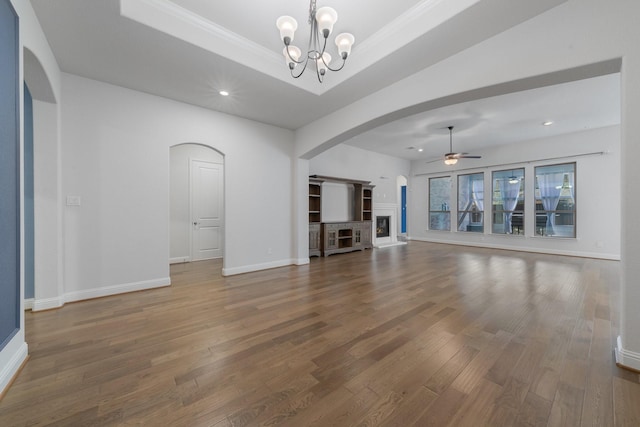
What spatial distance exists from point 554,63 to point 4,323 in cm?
470

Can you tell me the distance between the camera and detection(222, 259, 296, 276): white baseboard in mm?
4410

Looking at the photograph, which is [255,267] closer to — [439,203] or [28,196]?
[28,196]

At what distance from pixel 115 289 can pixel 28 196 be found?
1.51 m

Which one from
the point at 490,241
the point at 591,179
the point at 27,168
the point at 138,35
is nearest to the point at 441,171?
the point at 490,241

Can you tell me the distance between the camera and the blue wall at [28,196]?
2893 mm

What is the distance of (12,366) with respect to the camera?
5.53 feet

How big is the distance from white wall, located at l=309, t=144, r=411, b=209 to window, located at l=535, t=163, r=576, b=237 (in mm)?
4022

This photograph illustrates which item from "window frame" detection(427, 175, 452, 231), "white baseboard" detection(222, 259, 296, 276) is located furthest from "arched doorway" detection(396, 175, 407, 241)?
"white baseboard" detection(222, 259, 296, 276)

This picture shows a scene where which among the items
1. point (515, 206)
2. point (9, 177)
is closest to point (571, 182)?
point (515, 206)

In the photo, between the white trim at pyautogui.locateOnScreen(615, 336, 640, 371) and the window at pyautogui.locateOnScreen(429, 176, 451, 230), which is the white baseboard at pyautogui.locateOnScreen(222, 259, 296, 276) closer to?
the white trim at pyautogui.locateOnScreen(615, 336, 640, 371)

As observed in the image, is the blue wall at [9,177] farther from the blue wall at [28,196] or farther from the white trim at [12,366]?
the blue wall at [28,196]

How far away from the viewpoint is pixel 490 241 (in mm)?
7781

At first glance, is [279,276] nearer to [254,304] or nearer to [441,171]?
[254,304]

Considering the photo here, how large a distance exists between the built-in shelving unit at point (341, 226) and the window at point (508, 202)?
3.99 metres
